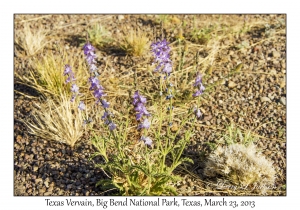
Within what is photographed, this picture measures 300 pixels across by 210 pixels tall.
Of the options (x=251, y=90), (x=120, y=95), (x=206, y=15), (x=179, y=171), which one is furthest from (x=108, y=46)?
(x=179, y=171)

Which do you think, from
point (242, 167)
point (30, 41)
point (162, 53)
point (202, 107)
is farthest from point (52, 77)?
point (242, 167)

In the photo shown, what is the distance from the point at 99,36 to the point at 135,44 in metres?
0.53

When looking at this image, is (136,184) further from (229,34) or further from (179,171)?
(229,34)

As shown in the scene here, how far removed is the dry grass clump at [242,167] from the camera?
3.43 metres

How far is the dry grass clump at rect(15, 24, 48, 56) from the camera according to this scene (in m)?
5.04

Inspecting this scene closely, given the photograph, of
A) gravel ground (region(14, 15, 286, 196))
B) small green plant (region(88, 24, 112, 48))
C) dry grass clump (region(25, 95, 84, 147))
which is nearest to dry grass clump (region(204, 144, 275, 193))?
gravel ground (region(14, 15, 286, 196))

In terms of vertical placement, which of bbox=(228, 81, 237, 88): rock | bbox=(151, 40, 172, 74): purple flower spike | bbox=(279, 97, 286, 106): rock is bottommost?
bbox=(279, 97, 286, 106): rock

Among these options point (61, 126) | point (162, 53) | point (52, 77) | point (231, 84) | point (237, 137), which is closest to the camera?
point (162, 53)

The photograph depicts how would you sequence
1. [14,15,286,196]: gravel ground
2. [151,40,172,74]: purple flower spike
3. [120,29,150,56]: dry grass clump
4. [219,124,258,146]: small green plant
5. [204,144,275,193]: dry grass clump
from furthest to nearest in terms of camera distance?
[120,29,150,56]: dry grass clump → [219,124,258,146]: small green plant → [14,15,286,196]: gravel ground → [204,144,275,193]: dry grass clump → [151,40,172,74]: purple flower spike

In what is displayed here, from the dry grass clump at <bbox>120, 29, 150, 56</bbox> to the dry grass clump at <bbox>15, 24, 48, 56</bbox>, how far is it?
1.05 metres

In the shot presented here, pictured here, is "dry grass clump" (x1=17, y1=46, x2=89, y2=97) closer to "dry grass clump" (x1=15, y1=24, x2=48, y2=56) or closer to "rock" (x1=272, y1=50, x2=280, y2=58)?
"dry grass clump" (x1=15, y1=24, x2=48, y2=56)

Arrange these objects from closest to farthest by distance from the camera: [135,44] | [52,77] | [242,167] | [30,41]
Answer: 1. [242,167]
2. [52,77]
3. [135,44]
4. [30,41]

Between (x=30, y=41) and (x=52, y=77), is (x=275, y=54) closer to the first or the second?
(x=52, y=77)

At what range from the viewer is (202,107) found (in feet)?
14.4
